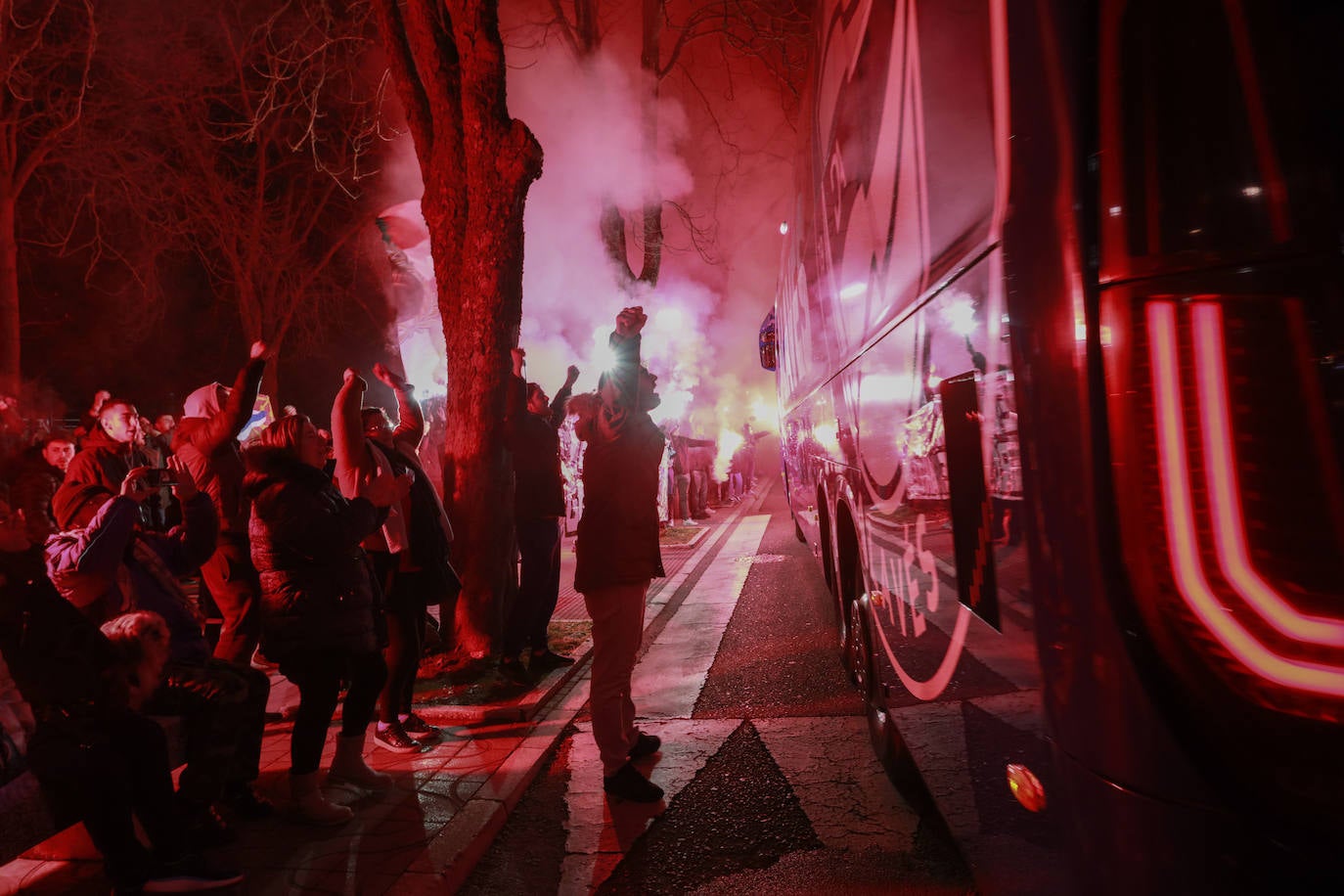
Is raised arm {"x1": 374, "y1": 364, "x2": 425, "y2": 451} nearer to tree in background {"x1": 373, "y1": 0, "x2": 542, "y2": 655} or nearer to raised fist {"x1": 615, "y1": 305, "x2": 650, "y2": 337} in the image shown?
tree in background {"x1": 373, "y1": 0, "x2": 542, "y2": 655}

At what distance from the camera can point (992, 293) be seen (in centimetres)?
167

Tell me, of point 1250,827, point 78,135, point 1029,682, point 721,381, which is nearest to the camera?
point 1250,827

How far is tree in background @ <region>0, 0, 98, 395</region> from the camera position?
1195 centimetres

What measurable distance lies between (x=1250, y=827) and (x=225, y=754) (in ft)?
11.5

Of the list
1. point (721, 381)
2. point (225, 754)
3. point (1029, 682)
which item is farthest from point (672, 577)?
point (721, 381)

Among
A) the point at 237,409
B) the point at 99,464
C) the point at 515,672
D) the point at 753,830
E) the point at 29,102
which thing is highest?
the point at 29,102

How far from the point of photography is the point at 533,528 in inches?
232

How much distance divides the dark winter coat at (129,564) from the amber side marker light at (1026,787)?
3264 mm

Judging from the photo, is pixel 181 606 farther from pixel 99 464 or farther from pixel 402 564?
pixel 402 564

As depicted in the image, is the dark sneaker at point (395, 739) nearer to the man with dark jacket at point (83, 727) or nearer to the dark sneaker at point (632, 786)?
the dark sneaker at point (632, 786)

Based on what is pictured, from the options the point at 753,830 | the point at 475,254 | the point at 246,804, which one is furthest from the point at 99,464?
the point at 753,830

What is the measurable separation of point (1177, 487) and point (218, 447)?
4710 mm

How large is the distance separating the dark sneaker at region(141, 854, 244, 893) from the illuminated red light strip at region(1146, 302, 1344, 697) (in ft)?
10.6

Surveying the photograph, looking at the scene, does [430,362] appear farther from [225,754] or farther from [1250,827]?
[1250,827]
